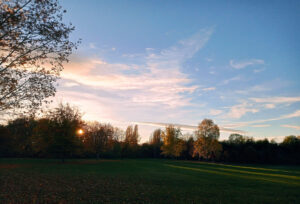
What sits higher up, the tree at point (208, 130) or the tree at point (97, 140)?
the tree at point (208, 130)

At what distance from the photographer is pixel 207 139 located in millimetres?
69750

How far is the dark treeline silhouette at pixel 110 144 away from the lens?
158 ft

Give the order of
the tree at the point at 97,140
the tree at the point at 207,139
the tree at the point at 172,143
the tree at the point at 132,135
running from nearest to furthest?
the tree at the point at 97,140 < the tree at the point at 207,139 < the tree at the point at 172,143 < the tree at the point at 132,135

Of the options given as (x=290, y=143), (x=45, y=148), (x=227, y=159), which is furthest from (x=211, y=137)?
(x=45, y=148)

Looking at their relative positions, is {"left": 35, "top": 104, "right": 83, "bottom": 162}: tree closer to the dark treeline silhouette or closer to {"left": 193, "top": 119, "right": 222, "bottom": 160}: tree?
the dark treeline silhouette

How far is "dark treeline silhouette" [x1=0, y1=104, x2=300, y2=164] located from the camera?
4819 centimetres

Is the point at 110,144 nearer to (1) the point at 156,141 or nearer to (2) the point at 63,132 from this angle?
(2) the point at 63,132

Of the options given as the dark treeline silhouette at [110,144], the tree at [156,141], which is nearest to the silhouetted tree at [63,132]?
the dark treeline silhouette at [110,144]

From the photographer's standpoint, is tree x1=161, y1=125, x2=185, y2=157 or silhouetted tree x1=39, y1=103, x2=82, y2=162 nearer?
silhouetted tree x1=39, y1=103, x2=82, y2=162

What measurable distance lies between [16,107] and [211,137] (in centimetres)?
6646

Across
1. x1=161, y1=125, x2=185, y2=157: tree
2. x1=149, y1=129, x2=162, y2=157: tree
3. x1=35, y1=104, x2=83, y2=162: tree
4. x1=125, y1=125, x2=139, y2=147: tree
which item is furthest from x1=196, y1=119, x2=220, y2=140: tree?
x1=125, y1=125, x2=139, y2=147: tree

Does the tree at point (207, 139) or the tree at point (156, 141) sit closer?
the tree at point (207, 139)

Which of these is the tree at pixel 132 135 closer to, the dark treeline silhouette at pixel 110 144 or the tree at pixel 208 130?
the dark treeline silhouette at pixel 110 144

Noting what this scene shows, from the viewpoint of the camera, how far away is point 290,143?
88875mm
